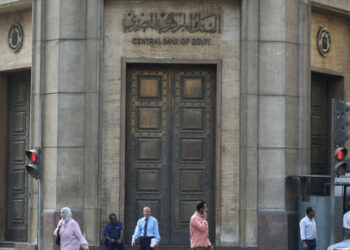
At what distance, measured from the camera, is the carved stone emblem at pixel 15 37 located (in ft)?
89.1

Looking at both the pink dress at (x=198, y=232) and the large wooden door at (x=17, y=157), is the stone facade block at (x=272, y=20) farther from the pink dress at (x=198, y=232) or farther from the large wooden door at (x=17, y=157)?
the large wooden door at (x=17, y=157)

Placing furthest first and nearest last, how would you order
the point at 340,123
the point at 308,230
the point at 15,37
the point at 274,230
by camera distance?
1. the point at 15,37
2. the point at 274,230
3. the point at 308,230
4. the point at 340,123

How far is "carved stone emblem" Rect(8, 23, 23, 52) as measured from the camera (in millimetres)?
27172

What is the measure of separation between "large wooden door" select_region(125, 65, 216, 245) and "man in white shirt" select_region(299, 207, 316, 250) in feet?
8.92

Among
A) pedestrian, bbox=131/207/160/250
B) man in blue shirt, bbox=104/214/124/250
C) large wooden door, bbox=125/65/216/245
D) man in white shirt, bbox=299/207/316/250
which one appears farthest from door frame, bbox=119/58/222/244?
man in white shirt, bbox=299/207/316/250

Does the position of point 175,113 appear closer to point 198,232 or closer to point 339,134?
point 198,232

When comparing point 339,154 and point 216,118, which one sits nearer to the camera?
point 339,154

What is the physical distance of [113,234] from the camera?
23516 millimetres

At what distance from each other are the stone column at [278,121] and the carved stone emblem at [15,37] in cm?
708

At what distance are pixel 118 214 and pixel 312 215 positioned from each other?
4.96 metres

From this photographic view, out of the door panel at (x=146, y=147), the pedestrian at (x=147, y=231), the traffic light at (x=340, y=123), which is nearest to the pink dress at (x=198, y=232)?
the pedestrian at (x=147, y=231)

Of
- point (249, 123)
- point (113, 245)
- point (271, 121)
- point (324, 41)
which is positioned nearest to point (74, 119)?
point (113, 245)

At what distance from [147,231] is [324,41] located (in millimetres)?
8443

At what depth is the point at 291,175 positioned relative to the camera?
24.6 meters
